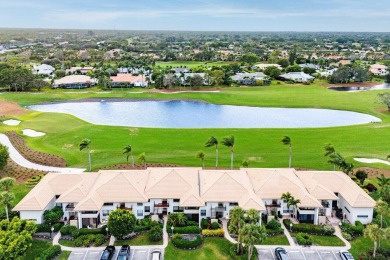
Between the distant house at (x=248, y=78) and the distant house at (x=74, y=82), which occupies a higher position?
the distant house at (x=248, y=78)

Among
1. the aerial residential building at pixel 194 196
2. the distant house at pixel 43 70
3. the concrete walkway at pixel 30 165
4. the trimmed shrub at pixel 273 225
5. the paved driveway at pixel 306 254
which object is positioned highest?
the distant house at pixel 43 70

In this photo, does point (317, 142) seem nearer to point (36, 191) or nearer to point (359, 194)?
point (359, 194)

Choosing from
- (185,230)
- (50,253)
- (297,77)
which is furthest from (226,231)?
(297,77)

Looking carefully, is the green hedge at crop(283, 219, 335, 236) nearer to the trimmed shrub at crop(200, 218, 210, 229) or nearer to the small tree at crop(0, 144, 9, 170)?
the trimmed shrub at crop(200, 218, 210, 229)

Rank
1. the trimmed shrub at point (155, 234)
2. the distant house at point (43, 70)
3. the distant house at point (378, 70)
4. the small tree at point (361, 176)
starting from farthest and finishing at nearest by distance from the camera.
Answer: the distant house at point (378, 70)
the distant house at point (43, 70)
the small tree at point (361, 176)
the trimmed shrub at point (155, 234)

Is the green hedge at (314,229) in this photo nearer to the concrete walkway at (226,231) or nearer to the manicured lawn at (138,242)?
the concrete walkway at (226,231)

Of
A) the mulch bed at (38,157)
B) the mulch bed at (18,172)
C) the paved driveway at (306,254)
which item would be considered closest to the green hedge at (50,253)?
the paved driveway at (306,254)

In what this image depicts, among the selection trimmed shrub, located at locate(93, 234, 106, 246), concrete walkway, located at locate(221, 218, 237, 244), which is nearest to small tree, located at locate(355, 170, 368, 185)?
concrete walkway, located at locate(221, 218, 237, 244)
